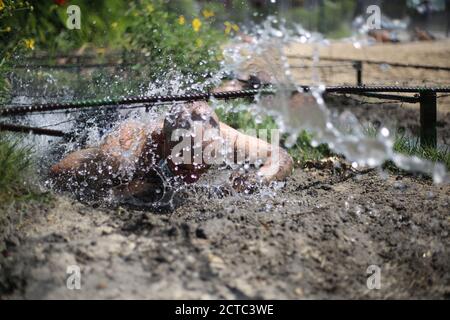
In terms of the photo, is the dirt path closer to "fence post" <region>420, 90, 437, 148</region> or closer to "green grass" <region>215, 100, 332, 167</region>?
"fence post" <region>420, 90, 437, 148</region>

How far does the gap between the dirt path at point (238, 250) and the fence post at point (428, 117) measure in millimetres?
1034

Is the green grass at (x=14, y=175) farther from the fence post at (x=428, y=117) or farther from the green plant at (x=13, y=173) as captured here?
the fence post at (x=428, y=117)

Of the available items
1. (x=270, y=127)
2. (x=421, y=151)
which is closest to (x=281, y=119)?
(x=270, y=127)

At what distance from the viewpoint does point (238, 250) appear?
9.15 ft

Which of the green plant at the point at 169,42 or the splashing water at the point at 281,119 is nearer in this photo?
the splashing water at the point at 281,119

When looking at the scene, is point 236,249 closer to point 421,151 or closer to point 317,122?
point 317,122

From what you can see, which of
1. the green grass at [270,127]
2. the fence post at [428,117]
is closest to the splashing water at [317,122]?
the green grass at [270,127]

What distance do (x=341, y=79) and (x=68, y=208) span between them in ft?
19.3

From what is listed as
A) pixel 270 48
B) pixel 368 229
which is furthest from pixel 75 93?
pixel 368 229

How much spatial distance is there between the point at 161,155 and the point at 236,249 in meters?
1.22

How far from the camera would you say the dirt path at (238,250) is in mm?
2488
